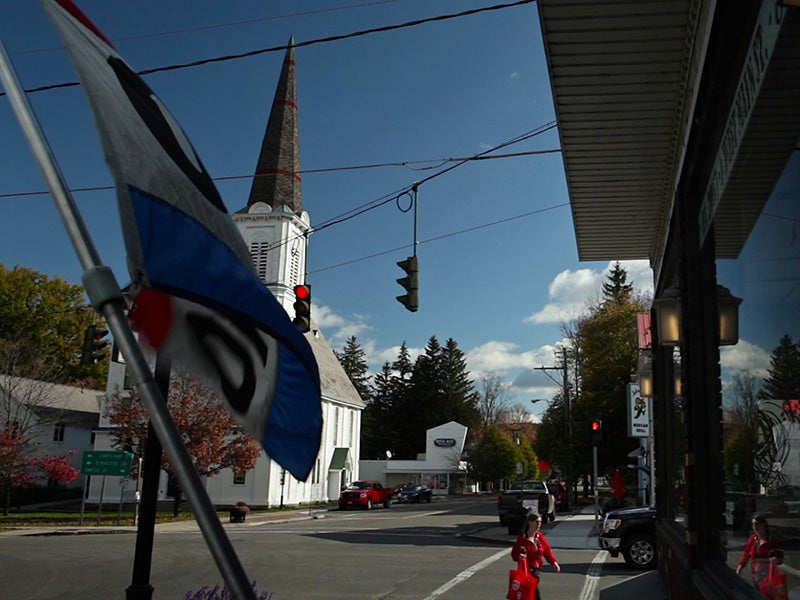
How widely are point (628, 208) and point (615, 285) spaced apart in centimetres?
6797

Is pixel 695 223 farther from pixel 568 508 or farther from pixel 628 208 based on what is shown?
pixel 568 508

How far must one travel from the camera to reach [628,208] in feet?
37.4

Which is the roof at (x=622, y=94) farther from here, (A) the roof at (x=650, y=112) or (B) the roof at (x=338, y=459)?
(B) the roof at (x=338, y=459)

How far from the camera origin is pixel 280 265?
49.6 metres

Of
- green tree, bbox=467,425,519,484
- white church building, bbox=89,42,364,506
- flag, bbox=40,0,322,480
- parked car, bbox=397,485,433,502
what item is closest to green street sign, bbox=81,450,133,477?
white church building, bbox=89,42,364,506

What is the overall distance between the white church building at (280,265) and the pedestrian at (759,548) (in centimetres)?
4066

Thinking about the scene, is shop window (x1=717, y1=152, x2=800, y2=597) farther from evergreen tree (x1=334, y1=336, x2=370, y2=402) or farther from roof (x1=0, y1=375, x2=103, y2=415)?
evergreen tree (x1=334, y1=336, x2=370, y2=402)

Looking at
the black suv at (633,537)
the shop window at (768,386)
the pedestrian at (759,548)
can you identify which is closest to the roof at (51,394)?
the black suv at (633,537)

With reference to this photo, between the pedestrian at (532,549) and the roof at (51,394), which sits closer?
the pedestrian at (532,549)

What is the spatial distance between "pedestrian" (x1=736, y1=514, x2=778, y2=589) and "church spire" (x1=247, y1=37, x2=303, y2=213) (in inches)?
1869

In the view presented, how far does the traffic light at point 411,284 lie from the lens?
573 inches

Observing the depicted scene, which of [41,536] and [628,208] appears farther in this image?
[41,536]

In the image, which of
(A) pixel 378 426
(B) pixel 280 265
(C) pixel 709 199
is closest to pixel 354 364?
(A) pixel 378 426

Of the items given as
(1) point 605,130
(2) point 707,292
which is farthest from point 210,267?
(1) point 605,130
